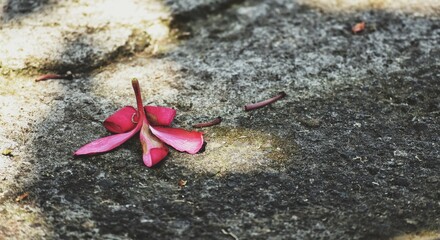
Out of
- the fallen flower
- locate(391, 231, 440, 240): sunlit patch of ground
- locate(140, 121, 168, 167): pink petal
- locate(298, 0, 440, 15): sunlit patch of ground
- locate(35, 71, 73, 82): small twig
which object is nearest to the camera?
locate(391, 231, 440, 240): sunlit patch of ground

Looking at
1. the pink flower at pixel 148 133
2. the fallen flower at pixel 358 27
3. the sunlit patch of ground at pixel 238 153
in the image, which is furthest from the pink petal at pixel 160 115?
the fallen flower at pixel 358 27

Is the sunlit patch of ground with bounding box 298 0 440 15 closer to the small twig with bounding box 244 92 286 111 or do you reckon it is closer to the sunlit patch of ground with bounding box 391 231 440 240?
the small twig with bounding box 244 92 286 111

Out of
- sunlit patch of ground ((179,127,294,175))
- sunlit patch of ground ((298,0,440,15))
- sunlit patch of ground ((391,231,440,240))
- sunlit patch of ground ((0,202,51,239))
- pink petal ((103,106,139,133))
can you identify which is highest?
pink petal ((103,106,139,133))

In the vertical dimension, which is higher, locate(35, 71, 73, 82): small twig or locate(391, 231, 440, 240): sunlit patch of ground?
locate(35, 71, 73, 82): small twig

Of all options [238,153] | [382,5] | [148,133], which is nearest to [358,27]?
[382,5]

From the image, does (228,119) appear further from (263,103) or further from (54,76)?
(54,76)

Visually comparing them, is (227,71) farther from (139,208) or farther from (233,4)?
(139,208)

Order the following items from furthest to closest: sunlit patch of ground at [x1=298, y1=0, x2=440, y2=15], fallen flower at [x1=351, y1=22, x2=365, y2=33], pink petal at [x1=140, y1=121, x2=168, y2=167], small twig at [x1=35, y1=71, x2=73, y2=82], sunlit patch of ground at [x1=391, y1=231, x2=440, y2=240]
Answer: sunlit patch of ground at [x1=298, y1=0, x2=440, y2=15] → fallen flower at [x1=351, y1=22, x2=365, y2=33] → small twig at [x1=35, y1=71, x2=73, y2=82] → pink petal at [x1=140, y1=121, x2=168, y2=167] → sunlit patch of ground at [x1=391, y1=231, x2=440, y2=240]

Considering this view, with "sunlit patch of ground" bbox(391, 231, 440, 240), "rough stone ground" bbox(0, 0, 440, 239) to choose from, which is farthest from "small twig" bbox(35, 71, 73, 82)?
"sunlit patch of ground" bbox(391, 231, 440, 240)
